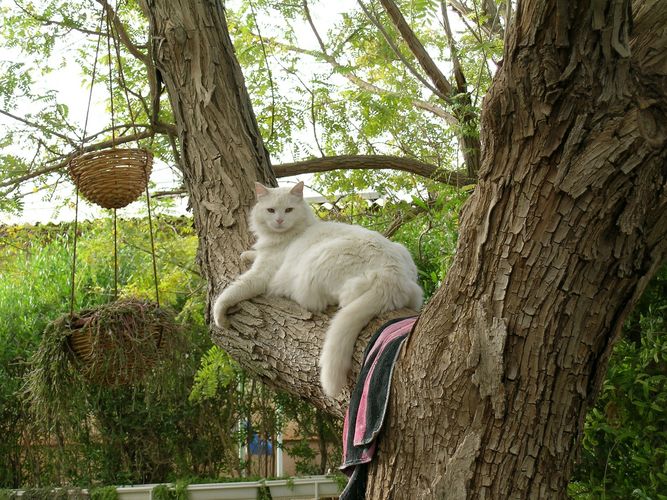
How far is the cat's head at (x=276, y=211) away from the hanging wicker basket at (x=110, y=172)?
53 cm

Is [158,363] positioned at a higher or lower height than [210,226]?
lower

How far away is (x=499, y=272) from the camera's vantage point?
182 cm

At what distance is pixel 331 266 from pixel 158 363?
3.21ft

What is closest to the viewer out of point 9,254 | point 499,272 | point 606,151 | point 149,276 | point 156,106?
point 606,151

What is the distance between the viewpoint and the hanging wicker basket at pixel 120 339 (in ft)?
10.1

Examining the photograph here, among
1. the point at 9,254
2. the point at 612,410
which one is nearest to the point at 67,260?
the point at 9,254

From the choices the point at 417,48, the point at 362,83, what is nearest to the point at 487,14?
the point at 417,48

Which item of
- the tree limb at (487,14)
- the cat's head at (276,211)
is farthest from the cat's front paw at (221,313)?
the tree limb at (487,14)

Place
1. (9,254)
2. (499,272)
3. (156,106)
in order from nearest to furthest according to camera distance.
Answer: (499,272) → (156,106) → (9,254)

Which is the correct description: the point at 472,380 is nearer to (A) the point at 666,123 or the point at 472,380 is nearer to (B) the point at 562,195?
(B) the point at 562,195

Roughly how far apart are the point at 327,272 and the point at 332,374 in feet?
1.95

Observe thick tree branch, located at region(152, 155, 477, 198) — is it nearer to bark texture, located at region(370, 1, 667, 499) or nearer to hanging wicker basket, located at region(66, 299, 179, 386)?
hanging wicker basket, located at region(66, 299, 179, 386)

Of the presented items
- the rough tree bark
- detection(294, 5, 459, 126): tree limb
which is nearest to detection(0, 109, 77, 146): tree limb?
detection(294, 5, 459, 126): tree limb

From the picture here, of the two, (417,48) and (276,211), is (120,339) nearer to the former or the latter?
(276,211)
